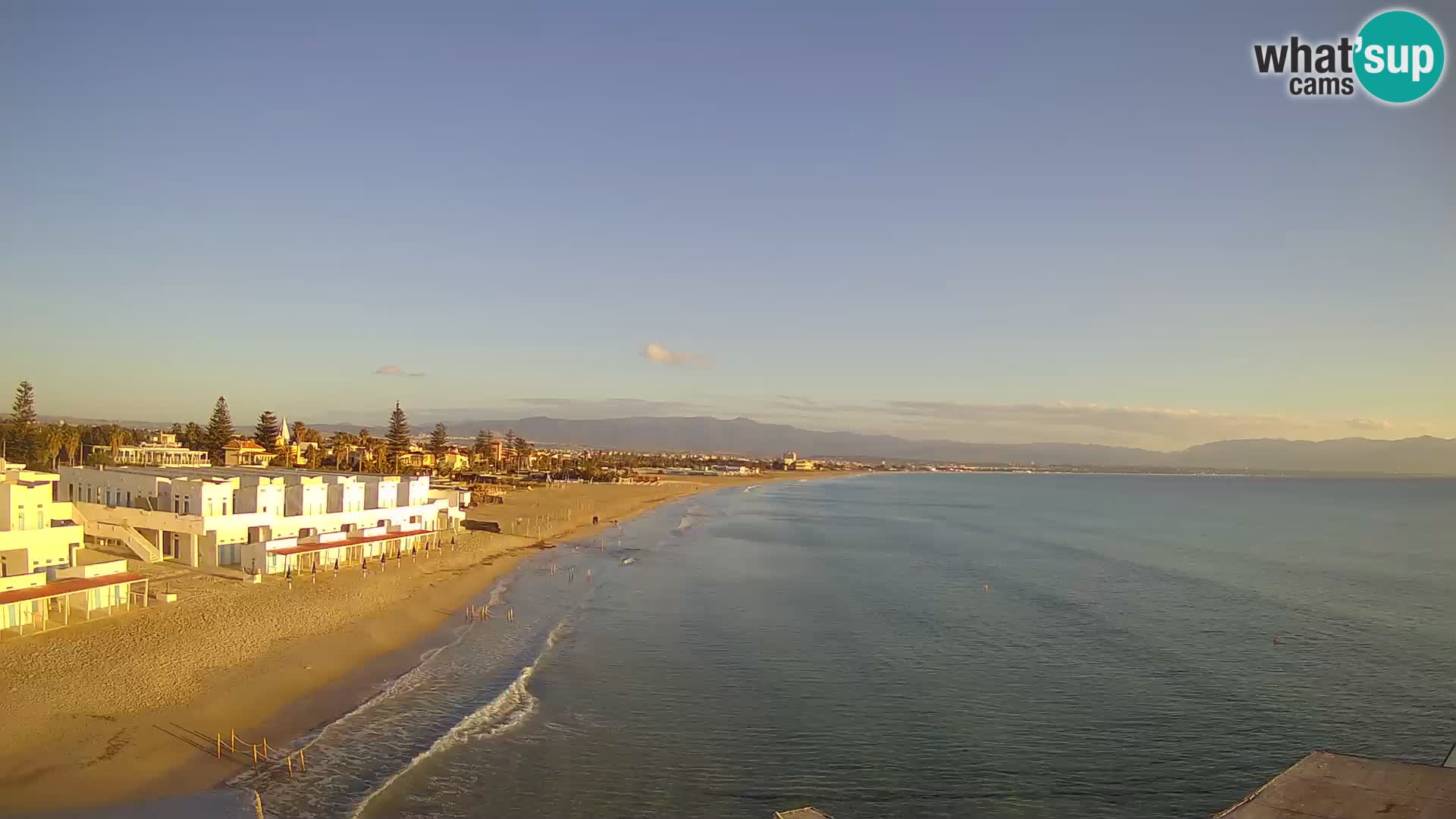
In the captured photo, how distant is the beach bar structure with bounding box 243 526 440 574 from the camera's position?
3219cm

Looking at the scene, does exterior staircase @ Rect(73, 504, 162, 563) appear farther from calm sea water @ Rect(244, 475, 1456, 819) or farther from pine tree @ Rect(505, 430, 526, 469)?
pine tree @ Rect(505, 430, 526, 469)

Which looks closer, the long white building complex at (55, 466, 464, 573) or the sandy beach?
the sandy beach

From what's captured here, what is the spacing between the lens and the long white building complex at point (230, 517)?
3231 cm

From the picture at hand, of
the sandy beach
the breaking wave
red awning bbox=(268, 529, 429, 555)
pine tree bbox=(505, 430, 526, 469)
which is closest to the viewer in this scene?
the sandy beach

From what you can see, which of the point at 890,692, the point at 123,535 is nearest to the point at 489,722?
the point at 890,692

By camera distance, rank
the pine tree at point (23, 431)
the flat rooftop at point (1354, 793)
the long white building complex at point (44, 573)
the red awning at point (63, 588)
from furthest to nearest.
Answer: the pine tree at point (23, 431)
the long white building complex at point (44, 573)
the red awning at point (63, 588)
the flat rooftop at point (1354, 793)

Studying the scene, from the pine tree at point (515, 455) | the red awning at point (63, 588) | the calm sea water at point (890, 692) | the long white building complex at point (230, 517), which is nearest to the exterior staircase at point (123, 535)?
the long white building complex at point (230, 517)

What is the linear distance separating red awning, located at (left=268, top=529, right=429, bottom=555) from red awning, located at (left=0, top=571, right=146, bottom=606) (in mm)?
6705

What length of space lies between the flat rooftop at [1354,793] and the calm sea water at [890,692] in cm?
517

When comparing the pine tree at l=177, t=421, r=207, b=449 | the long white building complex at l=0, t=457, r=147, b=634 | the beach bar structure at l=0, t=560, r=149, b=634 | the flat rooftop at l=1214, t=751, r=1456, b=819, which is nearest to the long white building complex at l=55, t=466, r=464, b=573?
the long white building complex at l=0, t=457, r=147, b=634

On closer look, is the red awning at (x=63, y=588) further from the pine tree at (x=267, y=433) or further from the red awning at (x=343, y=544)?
the pine tree at (x=267, y=433)

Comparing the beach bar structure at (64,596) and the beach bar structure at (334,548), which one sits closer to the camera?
the beach bar structure at (64,596)

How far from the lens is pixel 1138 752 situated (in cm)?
1944

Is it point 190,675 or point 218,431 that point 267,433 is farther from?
point 190,675
